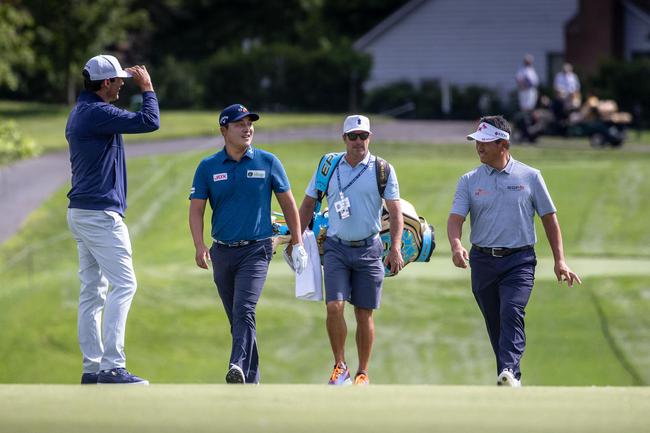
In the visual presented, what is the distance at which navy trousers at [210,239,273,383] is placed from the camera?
29.6 ft

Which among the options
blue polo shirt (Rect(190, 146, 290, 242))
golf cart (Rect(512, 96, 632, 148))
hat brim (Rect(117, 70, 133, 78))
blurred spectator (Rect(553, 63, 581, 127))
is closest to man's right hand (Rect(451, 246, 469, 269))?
blue polo shirt (Rect(190, 146, 290, 242))

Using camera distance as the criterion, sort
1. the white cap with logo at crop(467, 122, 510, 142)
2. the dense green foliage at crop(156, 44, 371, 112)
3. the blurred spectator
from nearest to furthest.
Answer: the white cap with logo at crop(467, 122, 510, 142), the blurred spectator, the dense green foliage at crop(156, 44, 371, 112)

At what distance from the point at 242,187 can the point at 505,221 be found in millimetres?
1749

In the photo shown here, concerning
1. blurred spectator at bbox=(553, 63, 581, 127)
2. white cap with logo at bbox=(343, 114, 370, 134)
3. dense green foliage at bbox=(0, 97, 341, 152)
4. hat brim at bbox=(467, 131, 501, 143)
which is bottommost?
dense green foliage at bbox=(0, 97, 341, 152)

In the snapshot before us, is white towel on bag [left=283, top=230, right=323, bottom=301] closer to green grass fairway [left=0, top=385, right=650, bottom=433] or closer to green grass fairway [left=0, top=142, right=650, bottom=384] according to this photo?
green grass fairway [left=0, top=385, right=650, bottom=433]

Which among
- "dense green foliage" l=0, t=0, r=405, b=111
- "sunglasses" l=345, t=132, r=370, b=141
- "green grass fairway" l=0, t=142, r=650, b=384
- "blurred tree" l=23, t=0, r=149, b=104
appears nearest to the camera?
"sunglasses" l=345, t=132, r=370, b=141

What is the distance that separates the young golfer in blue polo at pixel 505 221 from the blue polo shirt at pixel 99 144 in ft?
7.13

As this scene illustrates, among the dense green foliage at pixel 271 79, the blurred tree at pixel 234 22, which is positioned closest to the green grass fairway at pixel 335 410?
the dense green foliage at pixel 271 79

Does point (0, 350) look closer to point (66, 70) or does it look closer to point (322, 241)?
point (322, 241)

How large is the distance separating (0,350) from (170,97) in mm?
33788

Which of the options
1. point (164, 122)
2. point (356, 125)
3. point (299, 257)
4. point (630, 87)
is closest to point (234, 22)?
point (164, 122)

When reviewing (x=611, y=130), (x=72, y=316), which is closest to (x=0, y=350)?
(x=72, y=316)

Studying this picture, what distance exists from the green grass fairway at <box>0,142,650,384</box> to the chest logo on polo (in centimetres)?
835

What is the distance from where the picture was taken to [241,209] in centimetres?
916
